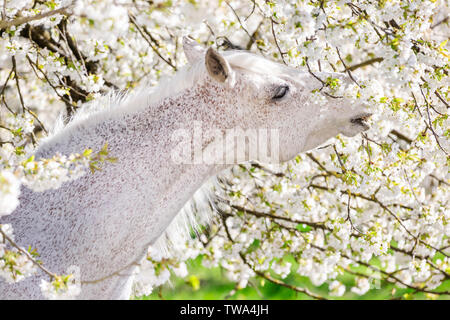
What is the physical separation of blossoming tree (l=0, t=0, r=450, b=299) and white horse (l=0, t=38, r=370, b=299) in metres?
0.09

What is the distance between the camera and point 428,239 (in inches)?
135

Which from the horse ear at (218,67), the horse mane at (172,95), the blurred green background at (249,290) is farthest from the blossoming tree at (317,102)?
the blurred green background at (249,290)

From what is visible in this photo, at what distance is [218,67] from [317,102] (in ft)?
1.61

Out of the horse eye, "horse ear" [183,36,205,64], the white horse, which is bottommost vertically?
the white horse

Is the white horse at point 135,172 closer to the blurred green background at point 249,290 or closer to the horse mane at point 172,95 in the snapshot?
the horse mane at point 172,95

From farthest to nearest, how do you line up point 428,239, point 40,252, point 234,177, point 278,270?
point 234,177 → point 278,270 → point 428,239 → point 40,252

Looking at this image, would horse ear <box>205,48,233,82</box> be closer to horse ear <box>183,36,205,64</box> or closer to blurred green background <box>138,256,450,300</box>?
horse ear <box>183,36,205,64</box>

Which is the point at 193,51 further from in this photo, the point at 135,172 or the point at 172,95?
the point at 135,172

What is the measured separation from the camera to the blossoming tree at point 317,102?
1724mm

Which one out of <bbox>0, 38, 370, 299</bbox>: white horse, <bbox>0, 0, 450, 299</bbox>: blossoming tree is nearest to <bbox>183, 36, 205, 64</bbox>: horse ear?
<bbox>0, 38, 370, 299</bbox>: white horse

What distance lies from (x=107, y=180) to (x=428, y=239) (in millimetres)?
2397

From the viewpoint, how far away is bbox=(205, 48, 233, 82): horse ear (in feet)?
6.35

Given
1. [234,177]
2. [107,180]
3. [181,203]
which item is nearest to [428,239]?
[234,177]
